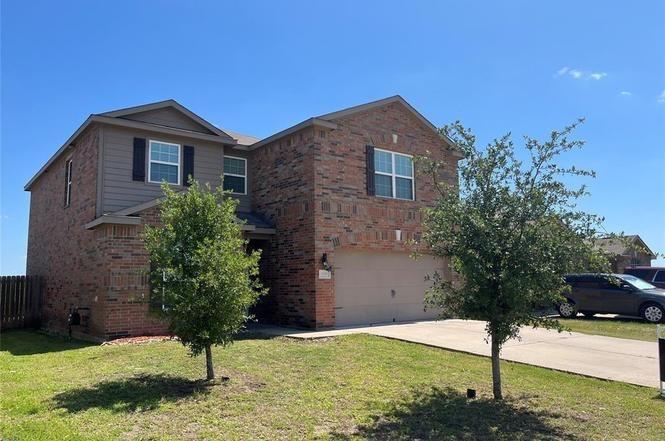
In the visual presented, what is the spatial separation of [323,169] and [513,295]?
8.60m

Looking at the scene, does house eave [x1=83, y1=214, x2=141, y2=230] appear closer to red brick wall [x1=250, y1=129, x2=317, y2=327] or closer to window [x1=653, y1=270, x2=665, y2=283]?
red brick wall [x1=250, y1=129, x2=317, y2=327]

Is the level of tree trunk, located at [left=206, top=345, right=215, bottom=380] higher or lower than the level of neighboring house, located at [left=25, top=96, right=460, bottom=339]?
lower

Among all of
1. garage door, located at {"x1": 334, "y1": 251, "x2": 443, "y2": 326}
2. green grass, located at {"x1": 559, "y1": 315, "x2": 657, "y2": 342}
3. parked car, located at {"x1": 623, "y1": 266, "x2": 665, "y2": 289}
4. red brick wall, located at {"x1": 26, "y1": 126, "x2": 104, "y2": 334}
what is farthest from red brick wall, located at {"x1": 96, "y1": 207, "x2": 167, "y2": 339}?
parked car, located at {"x1": 623, "y1": 266, "x2": 665, "y2": 289}

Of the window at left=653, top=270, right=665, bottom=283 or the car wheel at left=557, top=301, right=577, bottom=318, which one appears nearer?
the car wheel at left=557, top=301, right=577, bottom=318

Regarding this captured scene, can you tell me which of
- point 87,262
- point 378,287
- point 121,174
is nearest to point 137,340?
point 87,262

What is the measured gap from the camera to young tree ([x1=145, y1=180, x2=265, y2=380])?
24.3 feet

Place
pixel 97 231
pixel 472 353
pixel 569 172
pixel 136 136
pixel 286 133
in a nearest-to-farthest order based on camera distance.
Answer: pixel 569 172
pixel 472 353
pixel 97 231
pixel 136 136
pixel 286 133

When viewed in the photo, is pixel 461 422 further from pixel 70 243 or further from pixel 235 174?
pixel 70 243

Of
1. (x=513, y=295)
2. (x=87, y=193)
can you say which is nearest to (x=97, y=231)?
(x=87, y=193)

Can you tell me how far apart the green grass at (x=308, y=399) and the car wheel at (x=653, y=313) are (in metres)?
9.69

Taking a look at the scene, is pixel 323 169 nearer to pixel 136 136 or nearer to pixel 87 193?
pixel 136 136

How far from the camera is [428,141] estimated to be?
17125 mm

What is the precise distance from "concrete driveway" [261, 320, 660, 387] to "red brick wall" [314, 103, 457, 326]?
7.48 ft

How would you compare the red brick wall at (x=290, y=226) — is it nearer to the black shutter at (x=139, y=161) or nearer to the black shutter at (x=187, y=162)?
the black shutter at (x=187, y=162)
